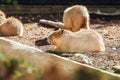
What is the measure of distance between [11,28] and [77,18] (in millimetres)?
1701

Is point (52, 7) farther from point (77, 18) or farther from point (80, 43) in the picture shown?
point (80, 43)

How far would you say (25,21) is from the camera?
38.7 ft

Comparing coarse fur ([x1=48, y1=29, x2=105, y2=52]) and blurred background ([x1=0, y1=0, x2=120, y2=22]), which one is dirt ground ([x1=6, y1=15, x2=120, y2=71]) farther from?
blurred background ([x1=0, y1=0, x2=120, y2=22])

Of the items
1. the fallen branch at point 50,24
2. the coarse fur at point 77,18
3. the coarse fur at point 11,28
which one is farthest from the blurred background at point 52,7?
the coarse fur at point 77,18

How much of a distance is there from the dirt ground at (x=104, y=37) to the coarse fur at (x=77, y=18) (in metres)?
0.64

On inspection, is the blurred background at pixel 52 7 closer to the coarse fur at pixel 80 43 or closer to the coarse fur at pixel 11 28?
the coarse fur at pixel 11 28

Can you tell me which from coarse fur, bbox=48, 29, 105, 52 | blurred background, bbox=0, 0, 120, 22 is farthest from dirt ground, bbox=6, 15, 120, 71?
blurred background, bbox=0, 0, 120, 22

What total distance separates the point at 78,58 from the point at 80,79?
179 inches

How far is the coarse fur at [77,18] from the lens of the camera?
8.56m

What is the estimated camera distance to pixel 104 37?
884 cm

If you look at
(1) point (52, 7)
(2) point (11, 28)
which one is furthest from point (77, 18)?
(1) point (52, 7)

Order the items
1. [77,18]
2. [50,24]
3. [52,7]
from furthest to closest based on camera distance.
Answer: [52,7] < [50,24] < [77,18]

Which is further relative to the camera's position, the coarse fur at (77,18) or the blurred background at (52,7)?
the blurred background at (52,7)

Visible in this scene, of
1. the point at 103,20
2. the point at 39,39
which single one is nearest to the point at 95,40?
the point at 39,39
